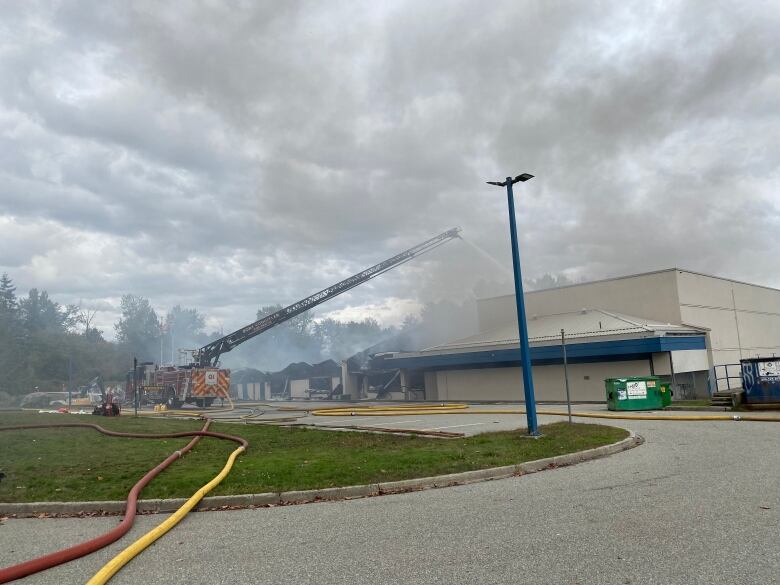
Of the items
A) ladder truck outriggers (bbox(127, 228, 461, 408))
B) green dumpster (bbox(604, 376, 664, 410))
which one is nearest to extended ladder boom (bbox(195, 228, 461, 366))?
ladder truck outriggers (bbox(127, 228, 461, 408))

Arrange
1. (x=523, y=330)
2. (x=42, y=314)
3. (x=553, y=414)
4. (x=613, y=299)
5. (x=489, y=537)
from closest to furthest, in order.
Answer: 1. (x=489, y=537)
2. (x=523, y=330)
3. (x=553, y=414)
4. (x=613, y=299)
5. (x=42, y=314)

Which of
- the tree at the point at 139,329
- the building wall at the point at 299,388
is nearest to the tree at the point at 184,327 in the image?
the tree at the point at 139,329

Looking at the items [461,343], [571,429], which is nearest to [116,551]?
[571,429]

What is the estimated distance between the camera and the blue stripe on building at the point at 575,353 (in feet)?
95.4

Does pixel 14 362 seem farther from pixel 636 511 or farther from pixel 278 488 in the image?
pixel 636 511

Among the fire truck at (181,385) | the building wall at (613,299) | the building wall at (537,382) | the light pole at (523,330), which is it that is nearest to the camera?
the light pole at (523,330)

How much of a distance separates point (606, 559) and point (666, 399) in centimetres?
2124

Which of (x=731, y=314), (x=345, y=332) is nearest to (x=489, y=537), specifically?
(x=731, y=314)

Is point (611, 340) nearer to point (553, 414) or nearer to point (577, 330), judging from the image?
point (577, 330)

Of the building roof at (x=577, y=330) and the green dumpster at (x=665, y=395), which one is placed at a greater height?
the building roof at (x=577, y=330)

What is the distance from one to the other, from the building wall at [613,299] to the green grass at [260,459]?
23.3m

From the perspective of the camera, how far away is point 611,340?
99.7 feet

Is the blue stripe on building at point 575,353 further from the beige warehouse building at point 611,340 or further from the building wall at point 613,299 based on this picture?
the building wall at point 613,299

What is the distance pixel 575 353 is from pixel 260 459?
80.0ft
